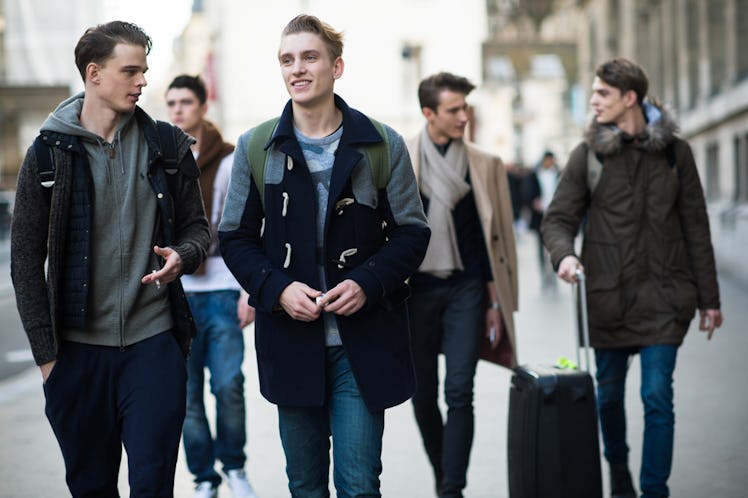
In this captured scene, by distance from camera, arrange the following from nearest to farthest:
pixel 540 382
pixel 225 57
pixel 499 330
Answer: pixel 540 382 < pixel 499 330 < pixel 225 57

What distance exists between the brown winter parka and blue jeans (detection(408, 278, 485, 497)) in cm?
51

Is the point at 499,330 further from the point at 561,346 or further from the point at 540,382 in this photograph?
the point at 561,346

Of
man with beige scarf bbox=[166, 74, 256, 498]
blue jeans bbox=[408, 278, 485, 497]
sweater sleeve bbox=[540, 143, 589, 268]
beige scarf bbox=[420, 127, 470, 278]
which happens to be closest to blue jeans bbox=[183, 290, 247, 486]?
man with beige scarf bbox=[166, 74, 256, 498]

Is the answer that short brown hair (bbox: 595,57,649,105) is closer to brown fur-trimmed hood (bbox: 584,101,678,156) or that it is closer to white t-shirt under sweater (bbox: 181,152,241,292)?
brown fur-trimmed hood (bbox: 584,101,678,156)

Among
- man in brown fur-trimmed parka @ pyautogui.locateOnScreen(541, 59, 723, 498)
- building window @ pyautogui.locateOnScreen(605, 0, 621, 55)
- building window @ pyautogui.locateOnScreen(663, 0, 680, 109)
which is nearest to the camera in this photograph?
man in brown fur-trimmed parka @ pyautogui.locateOnScreen(541, 59, 723, 498)

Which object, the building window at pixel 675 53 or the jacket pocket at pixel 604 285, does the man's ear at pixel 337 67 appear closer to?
the jacket pocket at pixel 604 285

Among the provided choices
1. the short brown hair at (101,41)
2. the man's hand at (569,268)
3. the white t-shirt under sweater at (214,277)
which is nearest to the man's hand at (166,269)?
the short brown hair at (101,41)

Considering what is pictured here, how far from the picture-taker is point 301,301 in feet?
12.3

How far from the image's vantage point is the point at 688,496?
5738 millimetres

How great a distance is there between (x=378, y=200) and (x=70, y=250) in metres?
1.00

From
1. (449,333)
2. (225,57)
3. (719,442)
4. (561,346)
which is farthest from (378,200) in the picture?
(225,57)

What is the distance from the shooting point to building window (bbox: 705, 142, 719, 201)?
21.3m

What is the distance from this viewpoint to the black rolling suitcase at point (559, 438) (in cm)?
486

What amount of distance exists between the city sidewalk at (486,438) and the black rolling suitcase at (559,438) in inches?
40.1
